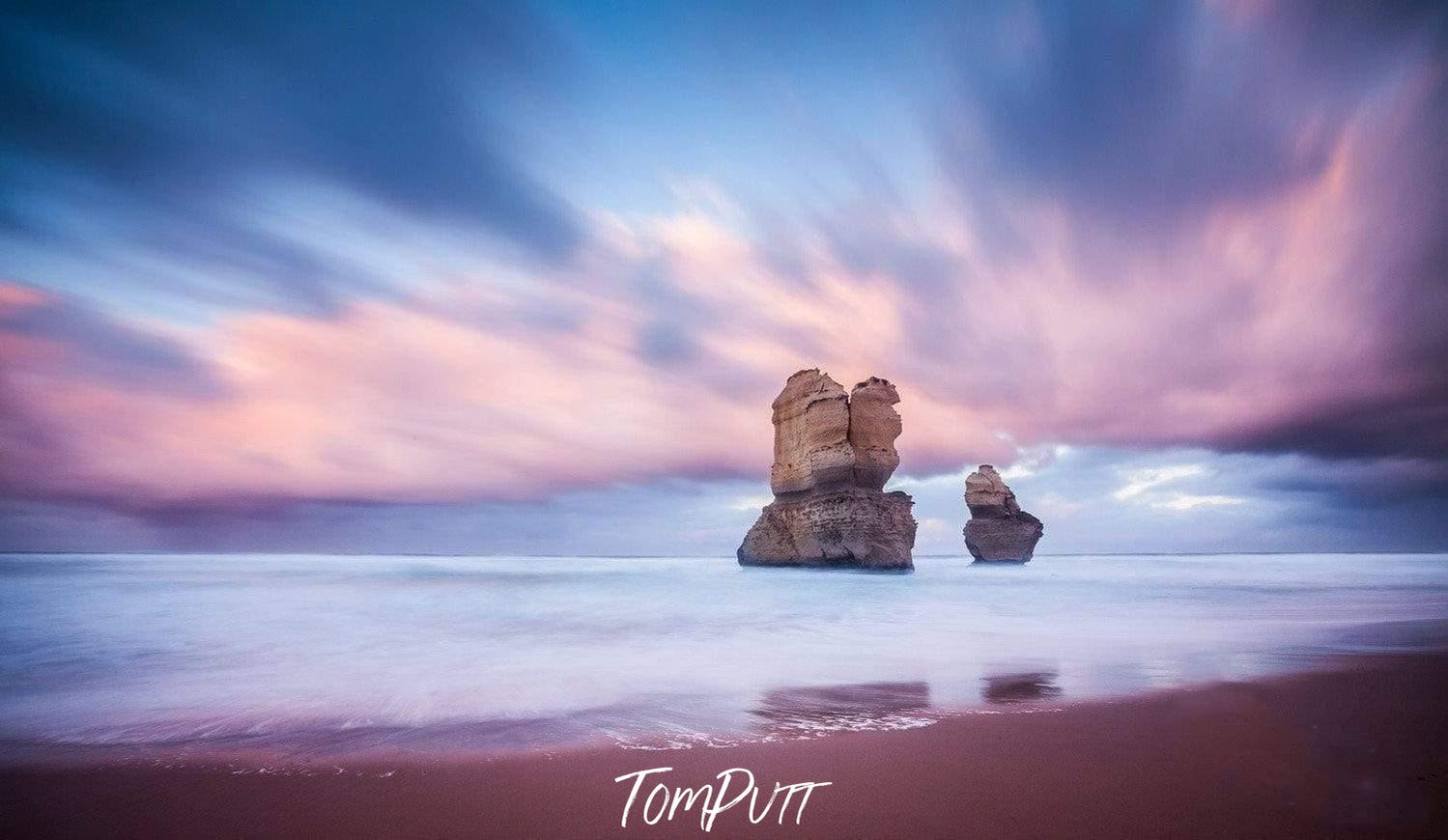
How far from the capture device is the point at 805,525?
36.1 meters

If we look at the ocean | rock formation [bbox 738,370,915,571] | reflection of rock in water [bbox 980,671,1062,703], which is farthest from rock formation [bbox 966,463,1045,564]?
reflection of rock in water [bbox 980,671,1062,703]

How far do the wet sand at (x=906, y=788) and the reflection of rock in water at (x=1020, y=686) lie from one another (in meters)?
0.94

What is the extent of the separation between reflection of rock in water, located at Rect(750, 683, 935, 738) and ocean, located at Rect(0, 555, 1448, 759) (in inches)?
1.3

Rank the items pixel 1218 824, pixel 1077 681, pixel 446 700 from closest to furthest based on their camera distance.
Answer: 1. pixel 1218 824
2. pixel 446 700
3. pixel 1077 681

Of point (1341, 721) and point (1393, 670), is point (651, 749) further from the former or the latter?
point (1393, 670)

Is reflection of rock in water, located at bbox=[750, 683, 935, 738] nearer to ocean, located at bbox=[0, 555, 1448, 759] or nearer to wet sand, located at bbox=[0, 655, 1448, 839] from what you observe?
ocean, located at bbox=[0, 555, 1448, 759]

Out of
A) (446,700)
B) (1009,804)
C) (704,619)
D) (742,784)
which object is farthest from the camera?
(704,619)

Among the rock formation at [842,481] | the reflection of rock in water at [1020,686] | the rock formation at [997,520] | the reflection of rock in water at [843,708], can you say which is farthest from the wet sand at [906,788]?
the rock formation at [997,520]

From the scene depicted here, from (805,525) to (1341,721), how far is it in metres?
31.7

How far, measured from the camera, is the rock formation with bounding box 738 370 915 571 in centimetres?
3375

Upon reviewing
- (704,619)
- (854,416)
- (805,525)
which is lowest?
(704,619)

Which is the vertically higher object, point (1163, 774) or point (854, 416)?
point (854, 416)

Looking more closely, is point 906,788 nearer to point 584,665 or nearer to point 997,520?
point 584,665

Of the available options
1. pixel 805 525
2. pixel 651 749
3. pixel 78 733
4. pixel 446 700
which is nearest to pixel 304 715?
pixel 446 700
